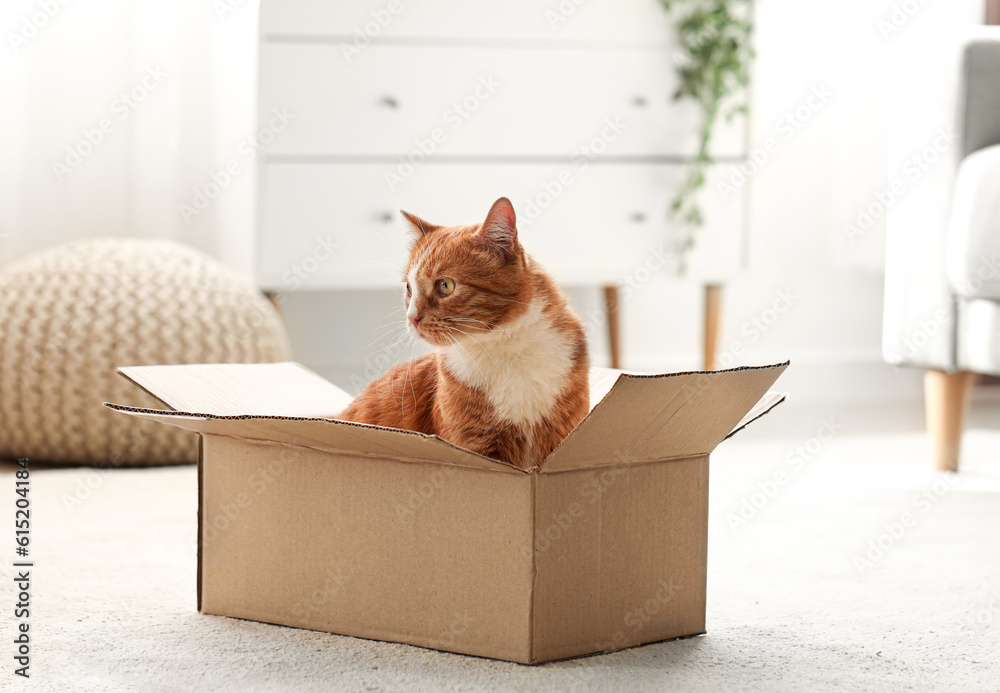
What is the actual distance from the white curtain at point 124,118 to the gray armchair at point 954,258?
1356 millimetres

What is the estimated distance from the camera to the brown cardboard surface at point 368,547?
88 cm

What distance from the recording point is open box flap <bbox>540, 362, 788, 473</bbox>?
0.82 metres

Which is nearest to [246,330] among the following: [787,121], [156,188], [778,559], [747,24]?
[156,188]

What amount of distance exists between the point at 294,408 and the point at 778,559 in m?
0.63

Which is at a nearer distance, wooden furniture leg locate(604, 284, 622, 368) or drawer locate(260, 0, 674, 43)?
drawer locate(260, 0, 674, 43)

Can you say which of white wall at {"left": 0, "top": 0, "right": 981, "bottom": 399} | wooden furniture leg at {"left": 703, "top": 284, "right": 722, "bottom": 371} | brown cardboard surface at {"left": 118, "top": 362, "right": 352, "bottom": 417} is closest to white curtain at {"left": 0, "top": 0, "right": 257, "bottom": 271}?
white wall at {"left": 0, "top": 0, "right": 981, "bottom": 399}

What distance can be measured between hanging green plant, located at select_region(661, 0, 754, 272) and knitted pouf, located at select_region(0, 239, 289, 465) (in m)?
0.99

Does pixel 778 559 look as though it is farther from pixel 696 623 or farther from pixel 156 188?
pixel 156 188

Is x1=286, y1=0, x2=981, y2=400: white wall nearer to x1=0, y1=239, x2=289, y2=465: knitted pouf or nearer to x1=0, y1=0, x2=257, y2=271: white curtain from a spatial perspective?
x1=0, y1=0, x2=257, y2=271: white curtain

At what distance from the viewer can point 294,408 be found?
111cm

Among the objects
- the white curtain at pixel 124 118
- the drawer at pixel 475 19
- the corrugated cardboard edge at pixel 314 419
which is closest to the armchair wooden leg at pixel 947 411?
the drawer at pixel 475 19

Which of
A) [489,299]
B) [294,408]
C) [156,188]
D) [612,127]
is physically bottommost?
[294,408]

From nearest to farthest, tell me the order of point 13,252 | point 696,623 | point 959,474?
1. point 696,623
2. point 959,474
3. point 13,252

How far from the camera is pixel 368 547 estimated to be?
94 cm
